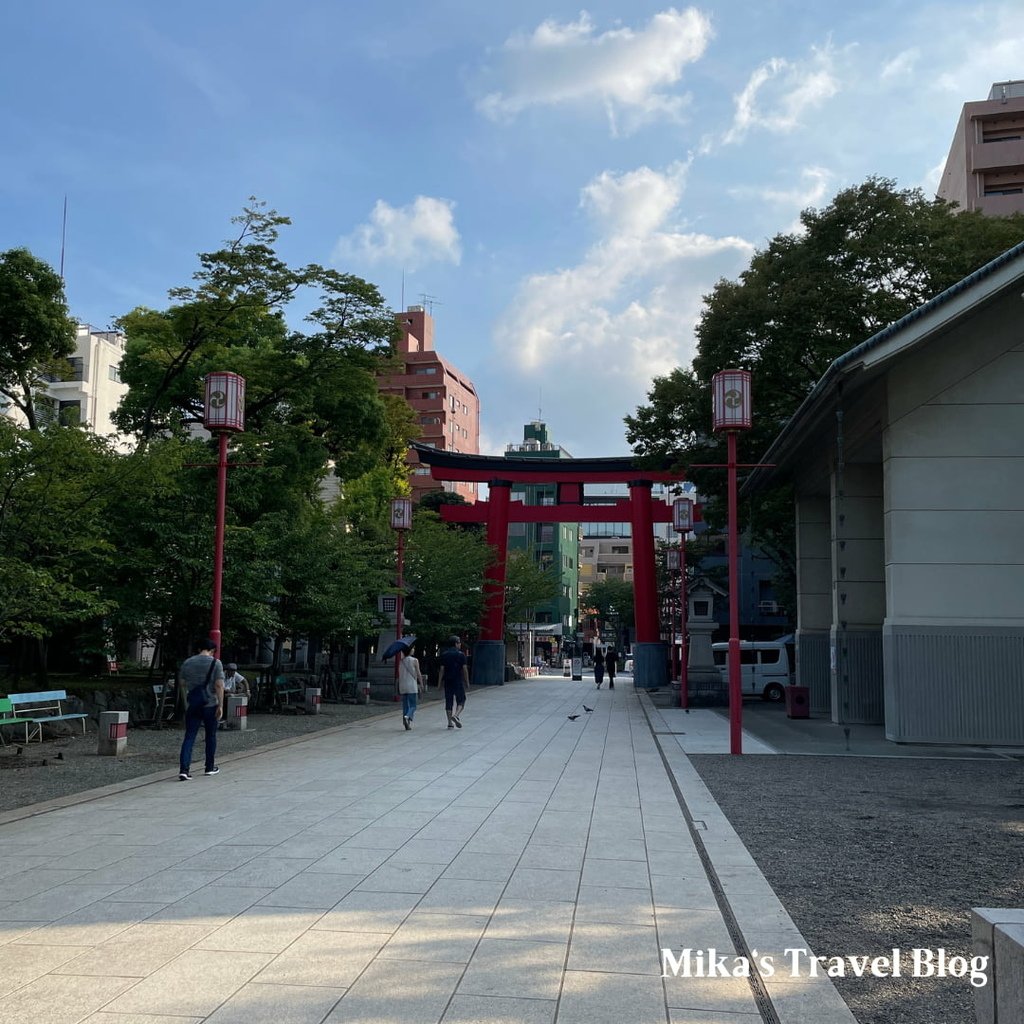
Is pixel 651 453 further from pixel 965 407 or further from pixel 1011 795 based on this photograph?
pixel 1011 795

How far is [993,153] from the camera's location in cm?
4819

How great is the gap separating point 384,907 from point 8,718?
1166 cm

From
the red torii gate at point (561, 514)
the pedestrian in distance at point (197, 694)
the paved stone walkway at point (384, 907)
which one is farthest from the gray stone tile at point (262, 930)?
the red torii gate at point (561, 514)

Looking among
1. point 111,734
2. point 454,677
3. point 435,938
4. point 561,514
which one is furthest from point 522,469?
point 435,938

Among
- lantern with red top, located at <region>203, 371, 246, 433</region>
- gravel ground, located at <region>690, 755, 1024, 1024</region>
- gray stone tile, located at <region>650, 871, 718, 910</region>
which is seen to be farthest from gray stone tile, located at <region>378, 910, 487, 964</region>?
lantern with red top, located at <region>203, 371, 246, 433</region>

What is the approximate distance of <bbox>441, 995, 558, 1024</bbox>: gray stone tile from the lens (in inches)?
173

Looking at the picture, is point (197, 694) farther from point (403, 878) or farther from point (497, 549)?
point (497, 549)

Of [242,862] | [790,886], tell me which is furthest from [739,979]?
[242,862]

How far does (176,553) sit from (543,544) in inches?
2581

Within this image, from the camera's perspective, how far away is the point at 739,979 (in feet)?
16.6

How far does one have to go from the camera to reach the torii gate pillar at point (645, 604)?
128ft

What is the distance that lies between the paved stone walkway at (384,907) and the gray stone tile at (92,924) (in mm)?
20

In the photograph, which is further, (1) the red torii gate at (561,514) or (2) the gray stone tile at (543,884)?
(1) the red torii gate at (561,514)

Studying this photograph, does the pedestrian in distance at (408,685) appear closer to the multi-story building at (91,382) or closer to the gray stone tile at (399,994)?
the gray stone tile at (399,994)
